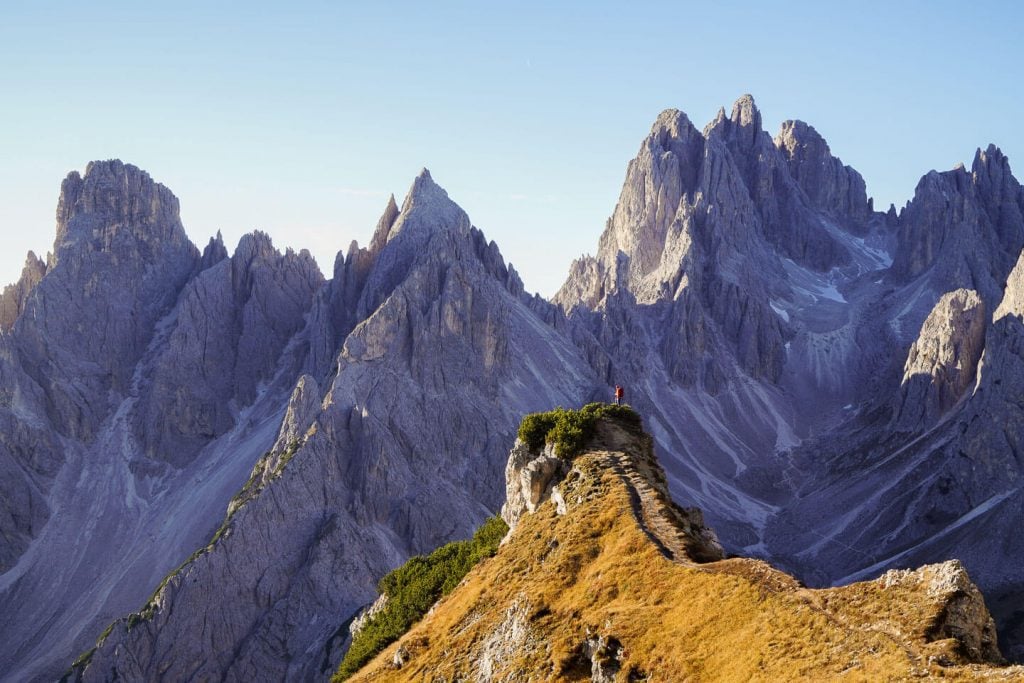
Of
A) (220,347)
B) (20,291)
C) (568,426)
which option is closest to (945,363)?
(220,347)

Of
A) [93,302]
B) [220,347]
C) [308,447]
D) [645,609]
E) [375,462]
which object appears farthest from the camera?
[93,302]

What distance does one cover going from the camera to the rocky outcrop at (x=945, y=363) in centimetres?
18625

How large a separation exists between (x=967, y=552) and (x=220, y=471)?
102m

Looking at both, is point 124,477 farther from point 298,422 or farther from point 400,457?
point 400,457

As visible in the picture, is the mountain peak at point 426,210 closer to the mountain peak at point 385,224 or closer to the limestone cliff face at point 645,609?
the mountain peak at point 385,224

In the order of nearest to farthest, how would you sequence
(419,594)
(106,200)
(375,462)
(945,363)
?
1. (419,594)
2. (375,462)
3. (945,363)
4. (106,200)

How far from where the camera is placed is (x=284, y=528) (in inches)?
5300

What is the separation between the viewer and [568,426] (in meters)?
45.7

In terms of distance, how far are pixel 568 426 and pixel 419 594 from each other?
1337cm

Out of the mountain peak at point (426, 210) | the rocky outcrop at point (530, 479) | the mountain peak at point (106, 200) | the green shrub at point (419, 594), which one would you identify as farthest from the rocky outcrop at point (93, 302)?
the rocky outcrop at point (530, 479)

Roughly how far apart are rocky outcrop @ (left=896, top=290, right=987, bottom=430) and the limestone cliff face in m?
154

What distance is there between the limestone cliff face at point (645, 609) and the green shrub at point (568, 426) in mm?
635

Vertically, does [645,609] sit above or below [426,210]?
below

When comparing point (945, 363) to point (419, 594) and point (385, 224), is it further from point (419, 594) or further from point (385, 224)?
point (419, 594)
